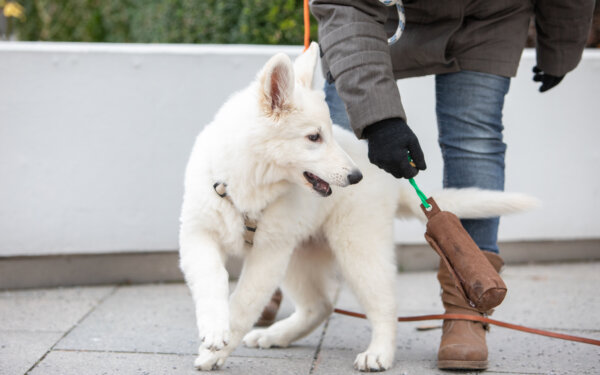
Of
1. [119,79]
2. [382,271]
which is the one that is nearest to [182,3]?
[119,79]

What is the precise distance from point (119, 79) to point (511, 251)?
9.07 ft

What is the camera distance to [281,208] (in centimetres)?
272

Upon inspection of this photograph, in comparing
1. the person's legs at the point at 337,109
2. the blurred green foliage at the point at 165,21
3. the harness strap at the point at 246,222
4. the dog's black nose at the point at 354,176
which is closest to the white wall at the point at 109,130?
the blurred green foliage at the point at 165,21

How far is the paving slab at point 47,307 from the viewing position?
3.35 metres

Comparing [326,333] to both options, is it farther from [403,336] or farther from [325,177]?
[325,177]

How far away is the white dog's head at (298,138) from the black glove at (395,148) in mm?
137

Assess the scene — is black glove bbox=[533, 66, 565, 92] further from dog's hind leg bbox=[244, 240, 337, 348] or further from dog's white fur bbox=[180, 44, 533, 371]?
dog's hind leg bbox=[244, 240, 337, 348]

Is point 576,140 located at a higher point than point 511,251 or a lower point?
higher

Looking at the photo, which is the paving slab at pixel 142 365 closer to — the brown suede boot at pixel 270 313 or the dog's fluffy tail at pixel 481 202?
the brown suede boot at pixel 270 313

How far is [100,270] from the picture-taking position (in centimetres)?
412

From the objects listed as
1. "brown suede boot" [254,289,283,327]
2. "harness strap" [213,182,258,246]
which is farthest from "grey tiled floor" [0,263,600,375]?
"harness strap" [213,182,258,246]

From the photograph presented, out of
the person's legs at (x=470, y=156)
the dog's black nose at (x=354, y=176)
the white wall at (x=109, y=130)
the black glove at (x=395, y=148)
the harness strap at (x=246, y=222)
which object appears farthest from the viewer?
the white wall at (x=109, y=130)

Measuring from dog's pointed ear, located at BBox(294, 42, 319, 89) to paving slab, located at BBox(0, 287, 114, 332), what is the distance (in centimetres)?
169

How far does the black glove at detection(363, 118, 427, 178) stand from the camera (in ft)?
7.79
